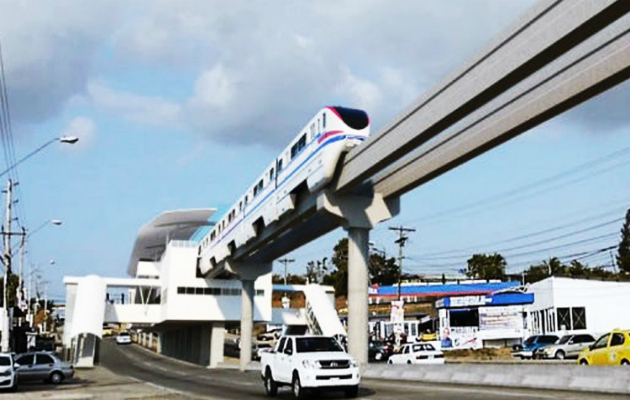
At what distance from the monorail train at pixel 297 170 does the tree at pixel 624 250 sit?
92.1 metres

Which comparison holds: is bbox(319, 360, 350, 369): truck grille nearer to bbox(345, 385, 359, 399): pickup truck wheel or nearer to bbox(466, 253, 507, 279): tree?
bbox(345, 385, 359, 399): pickup truck wheel

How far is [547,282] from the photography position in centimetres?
6781

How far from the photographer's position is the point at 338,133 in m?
33.8

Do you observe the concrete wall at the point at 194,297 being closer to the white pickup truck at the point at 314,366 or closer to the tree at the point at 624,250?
the white pickup truck at the point at 314,366

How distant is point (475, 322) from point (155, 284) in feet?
107

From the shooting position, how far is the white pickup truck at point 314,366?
1986cm

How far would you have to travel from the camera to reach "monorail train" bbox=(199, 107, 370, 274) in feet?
111

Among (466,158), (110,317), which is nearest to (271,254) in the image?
(110,317)

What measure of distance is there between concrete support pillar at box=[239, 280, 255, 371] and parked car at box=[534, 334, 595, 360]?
23.4 metres

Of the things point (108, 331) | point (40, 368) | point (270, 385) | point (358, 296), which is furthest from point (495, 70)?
point (108, 331)

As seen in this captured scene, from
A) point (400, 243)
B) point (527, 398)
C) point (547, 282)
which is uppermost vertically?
point (400, 243)

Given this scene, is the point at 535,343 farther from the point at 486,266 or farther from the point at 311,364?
the point at 486,266

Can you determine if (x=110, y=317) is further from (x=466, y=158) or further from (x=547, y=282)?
(x=466, y=158)

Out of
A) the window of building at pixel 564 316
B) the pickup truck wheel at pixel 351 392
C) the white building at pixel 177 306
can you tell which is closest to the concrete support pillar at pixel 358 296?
the pickup truck wheel at pixel 351 392
